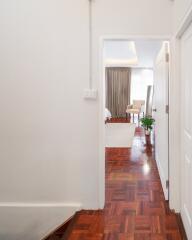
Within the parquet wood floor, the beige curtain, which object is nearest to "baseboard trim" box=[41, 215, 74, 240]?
the parquet wood floor

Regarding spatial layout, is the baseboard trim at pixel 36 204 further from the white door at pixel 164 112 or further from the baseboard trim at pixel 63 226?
the white door at pixel 164 112

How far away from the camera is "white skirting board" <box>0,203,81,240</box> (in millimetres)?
2953

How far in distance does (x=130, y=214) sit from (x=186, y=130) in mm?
1089

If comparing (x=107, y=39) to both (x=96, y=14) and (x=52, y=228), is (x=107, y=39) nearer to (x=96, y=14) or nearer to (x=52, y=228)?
(x=96, y=14)

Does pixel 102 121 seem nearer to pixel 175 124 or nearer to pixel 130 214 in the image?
pixel 175 124

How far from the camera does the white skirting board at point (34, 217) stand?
295 cm

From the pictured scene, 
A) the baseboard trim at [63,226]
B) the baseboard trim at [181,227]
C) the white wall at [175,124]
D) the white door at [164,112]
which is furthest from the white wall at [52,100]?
the baseboard trim at [181,227]

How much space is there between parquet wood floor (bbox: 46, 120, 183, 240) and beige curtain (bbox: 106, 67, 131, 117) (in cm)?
644

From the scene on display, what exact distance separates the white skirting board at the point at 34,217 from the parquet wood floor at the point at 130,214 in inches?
8.4

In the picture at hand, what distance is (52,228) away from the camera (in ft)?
9.96

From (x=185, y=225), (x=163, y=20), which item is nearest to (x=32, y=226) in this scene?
(x=185, y=225)

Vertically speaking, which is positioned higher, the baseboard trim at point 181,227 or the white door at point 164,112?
the white door at point 164,112

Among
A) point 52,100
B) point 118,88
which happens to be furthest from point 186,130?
point 118,88

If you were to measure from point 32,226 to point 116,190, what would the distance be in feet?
3.65
